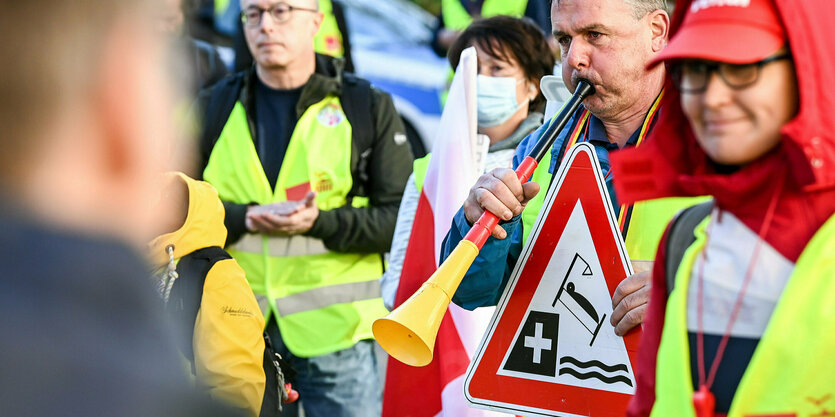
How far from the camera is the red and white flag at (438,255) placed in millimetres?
3941

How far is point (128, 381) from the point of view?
4.41ft

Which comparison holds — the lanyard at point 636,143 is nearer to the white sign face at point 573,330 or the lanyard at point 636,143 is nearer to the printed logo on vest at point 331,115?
the white sign face at point 573,330

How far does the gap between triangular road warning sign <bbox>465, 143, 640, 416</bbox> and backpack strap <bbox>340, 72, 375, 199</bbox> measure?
7.14 feet

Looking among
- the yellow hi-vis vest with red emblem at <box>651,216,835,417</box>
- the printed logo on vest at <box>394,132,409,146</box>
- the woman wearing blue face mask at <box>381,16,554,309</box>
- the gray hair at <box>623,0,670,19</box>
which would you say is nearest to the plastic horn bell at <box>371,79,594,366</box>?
the gray hair at <box>623,0,670,19</box>

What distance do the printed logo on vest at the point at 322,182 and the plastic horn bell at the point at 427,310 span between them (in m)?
2.25

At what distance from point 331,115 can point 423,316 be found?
2.57 m

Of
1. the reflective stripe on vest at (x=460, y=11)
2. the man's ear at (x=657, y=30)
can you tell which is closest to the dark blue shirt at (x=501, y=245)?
the man's ear at (x=657, y=30)

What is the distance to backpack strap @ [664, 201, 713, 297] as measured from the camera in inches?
84.9

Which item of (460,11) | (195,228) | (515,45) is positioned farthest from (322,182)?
(460,11)

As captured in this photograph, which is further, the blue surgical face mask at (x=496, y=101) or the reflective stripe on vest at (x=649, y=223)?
the blue surgical face mask at (x=496, y=101)

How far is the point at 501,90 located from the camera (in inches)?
184

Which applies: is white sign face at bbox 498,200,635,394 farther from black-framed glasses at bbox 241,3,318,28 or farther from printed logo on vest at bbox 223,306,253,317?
black-framed glasses at bbox 241,3,318,28

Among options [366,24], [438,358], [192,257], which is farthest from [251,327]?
[366,24]

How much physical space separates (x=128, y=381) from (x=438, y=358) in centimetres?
273
